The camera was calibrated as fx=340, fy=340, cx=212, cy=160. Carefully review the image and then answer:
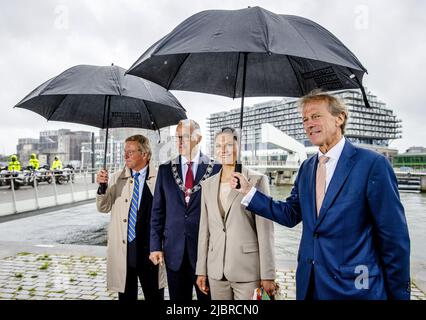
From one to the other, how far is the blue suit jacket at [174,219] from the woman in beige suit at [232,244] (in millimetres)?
210

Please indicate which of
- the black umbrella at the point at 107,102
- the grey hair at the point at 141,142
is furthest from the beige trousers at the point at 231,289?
the black umbrella at the point at 107,102

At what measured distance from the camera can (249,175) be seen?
2488mm

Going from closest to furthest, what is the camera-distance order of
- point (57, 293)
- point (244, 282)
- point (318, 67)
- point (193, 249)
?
point (244, 282) → point (193, 249) → point (318, 67) → point (57, 293)

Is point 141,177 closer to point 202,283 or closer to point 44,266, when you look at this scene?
point 202,283

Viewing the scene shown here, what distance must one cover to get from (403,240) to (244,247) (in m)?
0.99

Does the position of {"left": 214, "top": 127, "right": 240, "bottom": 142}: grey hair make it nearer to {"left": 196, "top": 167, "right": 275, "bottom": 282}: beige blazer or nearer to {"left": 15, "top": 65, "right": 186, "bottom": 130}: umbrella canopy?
{"left": 196, "top": 167, "right": 275, "bottom": 282}: beige blazer

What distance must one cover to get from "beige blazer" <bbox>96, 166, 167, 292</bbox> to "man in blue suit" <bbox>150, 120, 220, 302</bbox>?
0.39 m

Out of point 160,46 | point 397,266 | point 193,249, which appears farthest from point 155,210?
point 397,266

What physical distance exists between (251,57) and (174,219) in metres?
1.69

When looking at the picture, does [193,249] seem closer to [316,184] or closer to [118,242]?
[118,242]

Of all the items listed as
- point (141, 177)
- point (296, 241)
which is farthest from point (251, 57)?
point (296, 241)

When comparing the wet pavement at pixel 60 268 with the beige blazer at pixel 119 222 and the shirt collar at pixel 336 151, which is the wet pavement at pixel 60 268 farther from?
the shirt collar at pixel 336 151

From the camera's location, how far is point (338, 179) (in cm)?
189
